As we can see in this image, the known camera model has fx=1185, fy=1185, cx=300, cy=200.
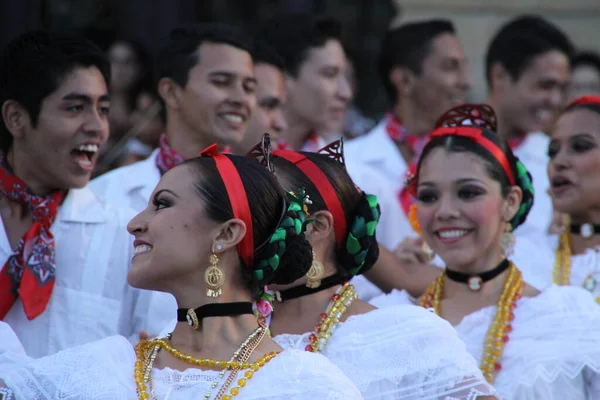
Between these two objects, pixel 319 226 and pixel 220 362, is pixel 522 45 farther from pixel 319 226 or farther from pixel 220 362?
pixel 220 362

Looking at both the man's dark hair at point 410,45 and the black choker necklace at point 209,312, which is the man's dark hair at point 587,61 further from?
the black choker necklace at point 209,312

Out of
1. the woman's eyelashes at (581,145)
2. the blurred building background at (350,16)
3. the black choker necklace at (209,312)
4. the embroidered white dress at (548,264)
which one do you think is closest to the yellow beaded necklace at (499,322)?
the embroidered white dress at (548,264)

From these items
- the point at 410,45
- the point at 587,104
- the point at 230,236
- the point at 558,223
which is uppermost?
the point at 410,45

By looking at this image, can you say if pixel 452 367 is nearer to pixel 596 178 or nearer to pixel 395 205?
pixel 596 178

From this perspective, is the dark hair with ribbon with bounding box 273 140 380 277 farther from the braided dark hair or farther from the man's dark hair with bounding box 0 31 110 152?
the man's dark hair with bounding box 0 31 110 152

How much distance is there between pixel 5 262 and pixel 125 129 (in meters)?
4.31

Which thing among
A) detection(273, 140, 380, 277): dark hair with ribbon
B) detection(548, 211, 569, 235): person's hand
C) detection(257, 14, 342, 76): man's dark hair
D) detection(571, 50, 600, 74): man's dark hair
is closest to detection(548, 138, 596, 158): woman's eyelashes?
detection(548, 211, 569, 235): person's hand

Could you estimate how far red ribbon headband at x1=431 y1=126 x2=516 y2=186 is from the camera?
522cm

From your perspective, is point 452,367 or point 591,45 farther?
point 591,45

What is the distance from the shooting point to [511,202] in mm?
5266

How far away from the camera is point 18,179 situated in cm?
498

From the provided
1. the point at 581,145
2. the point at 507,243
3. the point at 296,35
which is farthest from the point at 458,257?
the point at 296,35

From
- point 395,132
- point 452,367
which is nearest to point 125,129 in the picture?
point 395,132

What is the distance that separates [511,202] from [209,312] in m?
2.01
